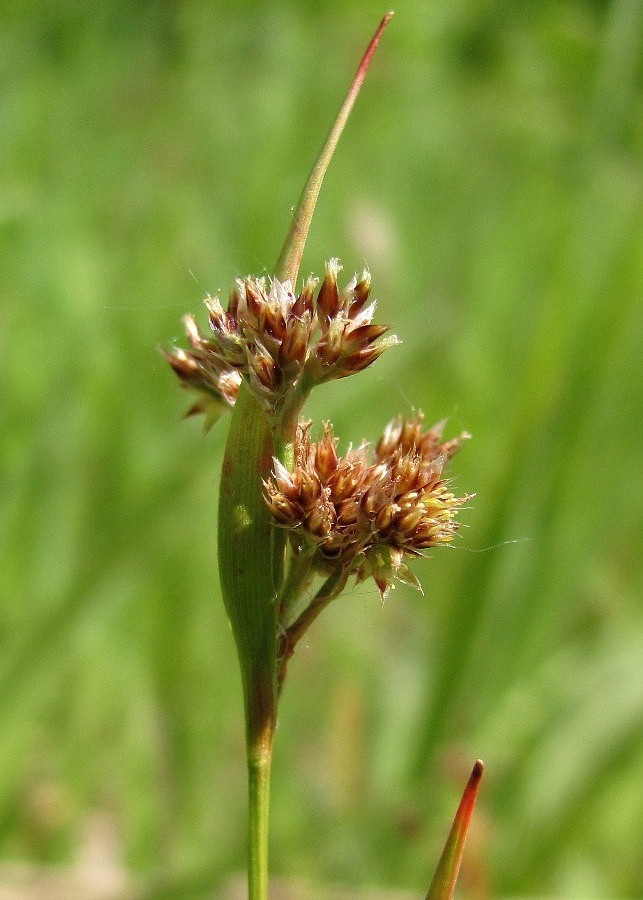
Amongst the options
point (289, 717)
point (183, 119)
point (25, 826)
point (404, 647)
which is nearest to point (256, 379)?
point (25, 826)

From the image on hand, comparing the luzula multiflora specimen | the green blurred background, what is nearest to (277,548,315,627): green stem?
the luzula multiflora specimen

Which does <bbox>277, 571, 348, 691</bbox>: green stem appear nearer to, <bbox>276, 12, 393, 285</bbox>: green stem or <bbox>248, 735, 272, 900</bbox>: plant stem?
<bbox>248, 735, 272, 900</bbox>: plant stem

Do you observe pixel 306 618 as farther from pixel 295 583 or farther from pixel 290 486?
pixel 290 486

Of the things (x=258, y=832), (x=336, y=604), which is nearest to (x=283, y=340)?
(x=258, y=832)

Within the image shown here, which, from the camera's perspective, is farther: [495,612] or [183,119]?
[183,119]

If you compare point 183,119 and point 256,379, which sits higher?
point 183,119

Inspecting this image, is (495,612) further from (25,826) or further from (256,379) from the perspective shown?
(256,379)

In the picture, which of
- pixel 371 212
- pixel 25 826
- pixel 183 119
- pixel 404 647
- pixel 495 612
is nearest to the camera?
pixel 25 826
